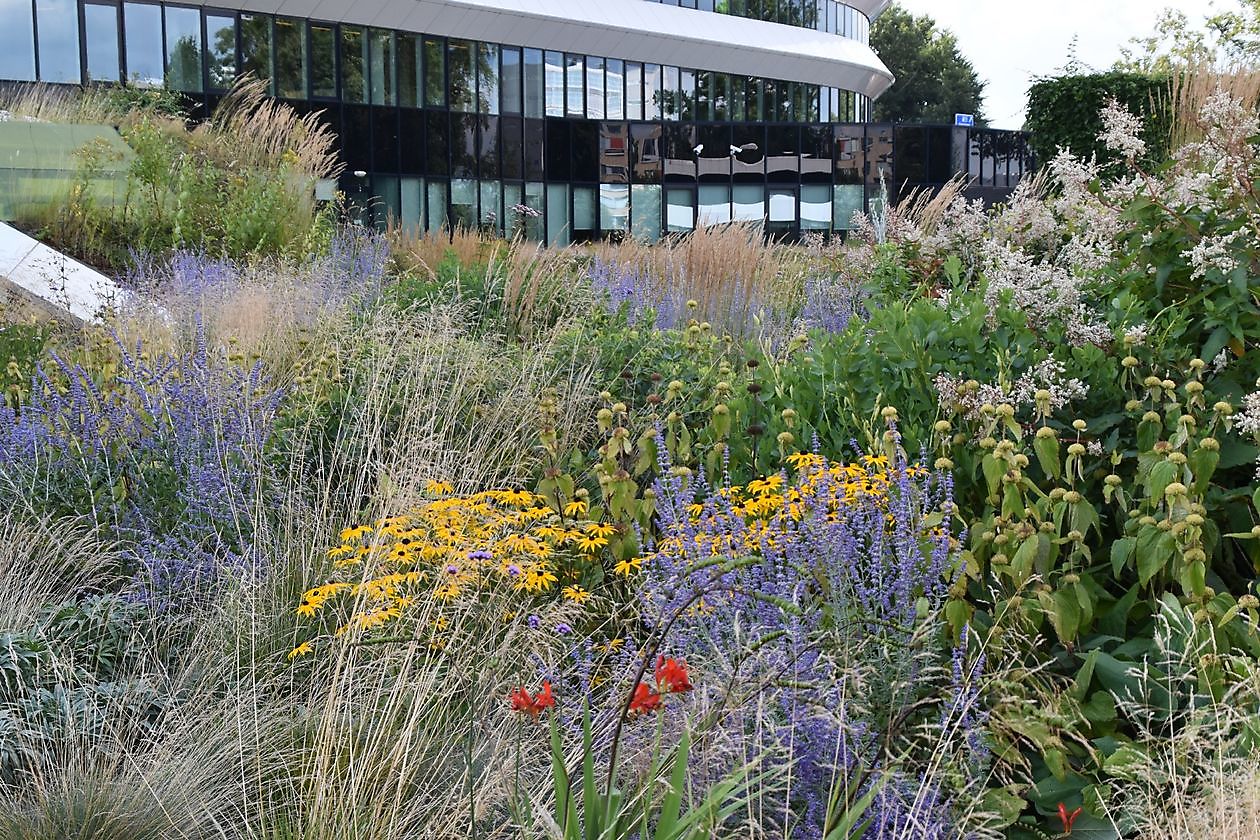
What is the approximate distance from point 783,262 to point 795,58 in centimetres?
2748

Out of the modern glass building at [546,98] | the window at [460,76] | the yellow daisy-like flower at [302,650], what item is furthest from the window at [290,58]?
the yellow daisy-like flower at [302,650]

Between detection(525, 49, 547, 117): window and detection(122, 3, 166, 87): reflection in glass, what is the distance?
8.75m

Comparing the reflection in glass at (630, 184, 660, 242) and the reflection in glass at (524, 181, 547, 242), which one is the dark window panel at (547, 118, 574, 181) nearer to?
the reflection in glass at (524, 181, 547, 242)

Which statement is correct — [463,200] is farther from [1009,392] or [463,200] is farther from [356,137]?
[1009,392]

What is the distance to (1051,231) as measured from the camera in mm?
6199

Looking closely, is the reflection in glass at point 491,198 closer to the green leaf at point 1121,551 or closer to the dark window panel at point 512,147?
the dark window panel at point 512,147

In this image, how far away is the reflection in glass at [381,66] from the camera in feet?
85.9

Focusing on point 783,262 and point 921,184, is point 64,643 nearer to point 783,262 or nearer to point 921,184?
point 783,262

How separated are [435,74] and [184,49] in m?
5.65

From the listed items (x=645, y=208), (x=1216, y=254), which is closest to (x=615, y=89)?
(x=645, y=208)

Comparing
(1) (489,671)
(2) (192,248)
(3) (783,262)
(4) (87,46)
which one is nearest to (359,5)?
(4) (87,46)

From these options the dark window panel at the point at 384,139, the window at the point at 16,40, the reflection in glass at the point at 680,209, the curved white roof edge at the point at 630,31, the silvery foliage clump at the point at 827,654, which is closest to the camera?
the silvery foliage clump at the point at 827,654

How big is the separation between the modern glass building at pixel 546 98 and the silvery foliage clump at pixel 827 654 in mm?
19316

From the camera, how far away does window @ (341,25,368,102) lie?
84.3 feet
